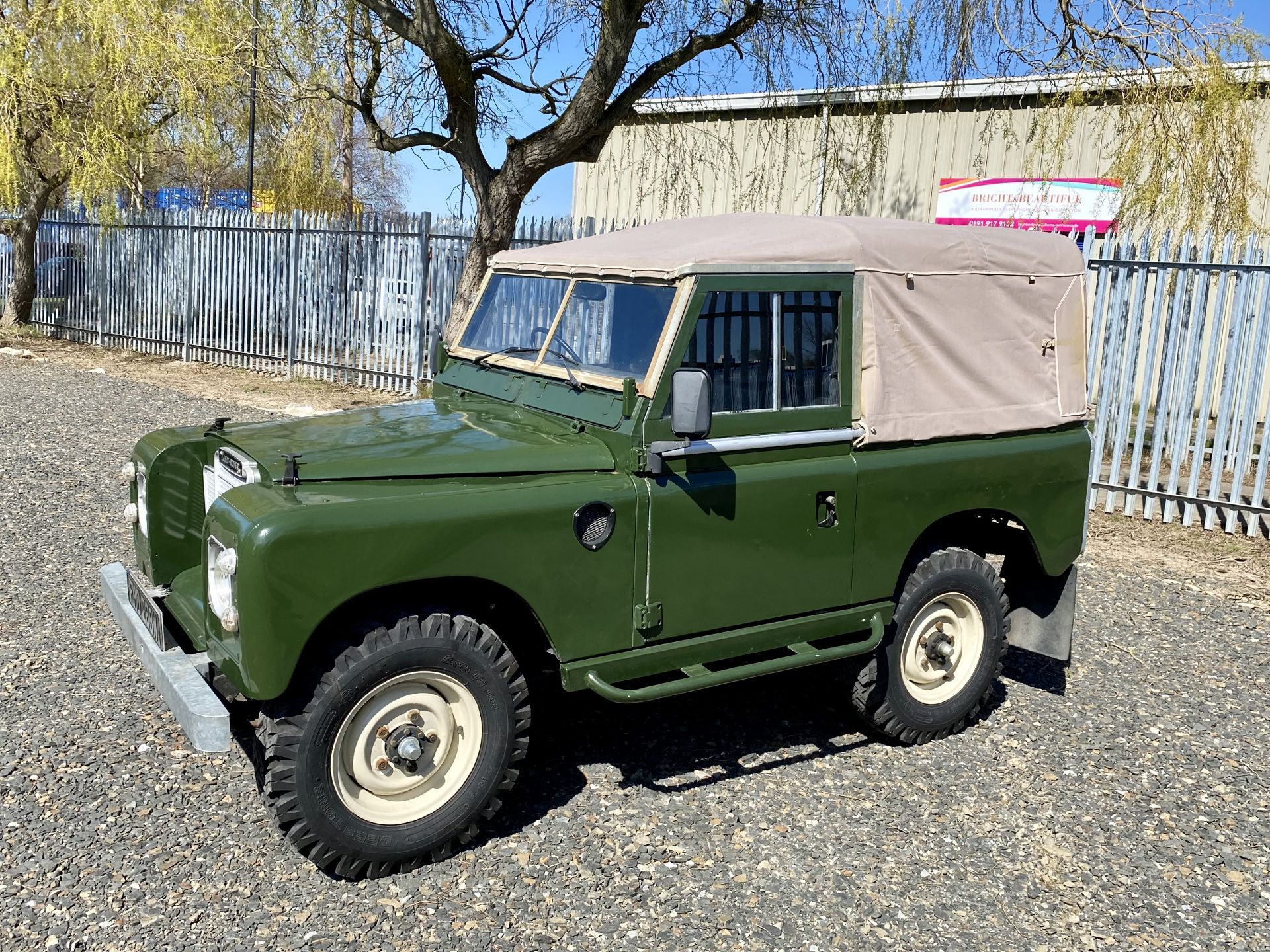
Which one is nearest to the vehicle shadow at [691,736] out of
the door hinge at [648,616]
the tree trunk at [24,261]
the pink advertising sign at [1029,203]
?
the door hinge at [648,616]

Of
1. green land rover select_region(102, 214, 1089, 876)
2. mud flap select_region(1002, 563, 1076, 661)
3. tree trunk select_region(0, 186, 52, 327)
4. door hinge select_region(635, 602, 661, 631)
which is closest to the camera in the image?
green land rover select_region(102, 214, 1089, 876)

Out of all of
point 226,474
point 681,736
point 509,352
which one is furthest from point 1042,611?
point 226,474

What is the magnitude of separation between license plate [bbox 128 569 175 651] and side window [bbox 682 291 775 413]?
2.05 meters

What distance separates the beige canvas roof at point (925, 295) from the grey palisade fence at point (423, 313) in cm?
211

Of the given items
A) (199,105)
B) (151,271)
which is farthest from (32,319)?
(199,105)

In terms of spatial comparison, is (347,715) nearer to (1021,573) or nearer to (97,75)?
(1021,573)

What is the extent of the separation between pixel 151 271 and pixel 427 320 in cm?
626

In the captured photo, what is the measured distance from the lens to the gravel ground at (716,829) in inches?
139

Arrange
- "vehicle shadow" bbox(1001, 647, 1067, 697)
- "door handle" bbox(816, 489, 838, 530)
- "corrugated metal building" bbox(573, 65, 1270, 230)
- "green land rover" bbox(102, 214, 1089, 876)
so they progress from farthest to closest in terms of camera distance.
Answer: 1. "corrugated metal building" bbox(573, 65, 1270, 230)
2. "vehicle shadow" bbox(1001, 647, 1067, 697)
3. "door handle" bbox(816, 489, 838, 530)
4. "green land rover" bbox(102, 214, 1089, 876)

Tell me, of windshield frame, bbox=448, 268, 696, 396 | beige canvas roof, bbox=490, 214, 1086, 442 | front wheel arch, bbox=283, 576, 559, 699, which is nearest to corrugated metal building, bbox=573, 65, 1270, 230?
beige canvas roof, bbox=490, 214, 1086, 442

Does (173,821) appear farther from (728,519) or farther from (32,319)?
(32,319)

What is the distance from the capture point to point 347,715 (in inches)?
140

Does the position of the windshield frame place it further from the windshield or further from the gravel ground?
the gravel ground

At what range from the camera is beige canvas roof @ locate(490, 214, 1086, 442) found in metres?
4.38
